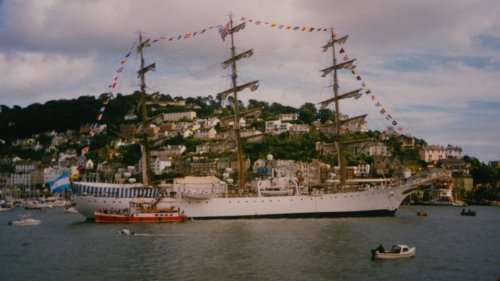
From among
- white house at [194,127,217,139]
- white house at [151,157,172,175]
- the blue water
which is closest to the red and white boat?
the blue water

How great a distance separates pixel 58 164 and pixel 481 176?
9781 cm

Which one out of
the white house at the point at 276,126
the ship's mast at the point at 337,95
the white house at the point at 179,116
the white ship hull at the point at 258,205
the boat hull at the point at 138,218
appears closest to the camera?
the boat hull at the point at 138,218

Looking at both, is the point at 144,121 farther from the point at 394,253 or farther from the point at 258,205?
the point at 394,253

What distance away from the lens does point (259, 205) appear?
5206 cm

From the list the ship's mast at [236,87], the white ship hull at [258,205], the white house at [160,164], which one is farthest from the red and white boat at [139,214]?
the white house at [160,164]

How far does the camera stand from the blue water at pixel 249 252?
87.1 ft

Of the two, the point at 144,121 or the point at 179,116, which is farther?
the point at 179,116

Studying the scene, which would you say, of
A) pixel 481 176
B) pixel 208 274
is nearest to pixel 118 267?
pixel 208 274

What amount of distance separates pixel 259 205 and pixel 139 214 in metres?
10.8

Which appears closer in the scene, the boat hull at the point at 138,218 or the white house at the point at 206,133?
the boat hull at the point at 138,218

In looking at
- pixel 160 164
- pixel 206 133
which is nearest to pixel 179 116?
pixel 206 133

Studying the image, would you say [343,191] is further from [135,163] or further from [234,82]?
[135,163]

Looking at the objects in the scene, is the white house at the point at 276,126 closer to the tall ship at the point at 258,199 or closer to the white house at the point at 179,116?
the white house at the point at 179,116

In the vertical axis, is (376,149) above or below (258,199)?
above
